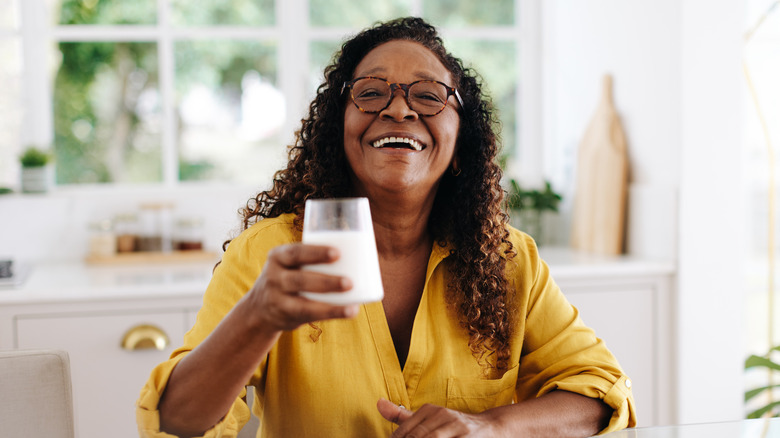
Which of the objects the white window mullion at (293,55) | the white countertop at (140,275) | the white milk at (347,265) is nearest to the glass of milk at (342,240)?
the white milk at (347,265)

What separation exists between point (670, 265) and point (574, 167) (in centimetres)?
71

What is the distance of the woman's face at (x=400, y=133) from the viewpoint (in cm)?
125

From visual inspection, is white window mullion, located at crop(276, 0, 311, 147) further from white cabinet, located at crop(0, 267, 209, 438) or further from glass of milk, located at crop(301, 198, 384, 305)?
glass of milk, located at crop(301, 198, 384, 305)

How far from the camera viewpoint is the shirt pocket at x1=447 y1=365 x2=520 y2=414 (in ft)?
4.27

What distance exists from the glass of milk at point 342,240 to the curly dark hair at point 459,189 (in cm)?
53

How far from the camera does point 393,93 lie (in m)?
1.27

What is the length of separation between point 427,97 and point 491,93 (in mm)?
1652

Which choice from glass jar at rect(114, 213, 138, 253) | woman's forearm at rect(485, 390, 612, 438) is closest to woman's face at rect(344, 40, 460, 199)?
woman's forearm at rect(485, 390, 612, 438)

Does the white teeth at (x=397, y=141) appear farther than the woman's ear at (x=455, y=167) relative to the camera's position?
No

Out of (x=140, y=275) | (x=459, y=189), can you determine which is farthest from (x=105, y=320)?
(x=459, y=189)

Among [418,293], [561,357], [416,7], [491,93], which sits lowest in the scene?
[561,357]

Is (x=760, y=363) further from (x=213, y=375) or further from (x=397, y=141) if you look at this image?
(x=213, y=375)

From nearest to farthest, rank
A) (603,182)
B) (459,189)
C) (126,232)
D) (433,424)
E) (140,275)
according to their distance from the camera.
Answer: (433,424), (459,189), (140,275), (603,182), (126,232)

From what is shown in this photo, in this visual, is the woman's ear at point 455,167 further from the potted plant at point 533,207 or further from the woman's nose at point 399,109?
the potted plant at point 533,207
